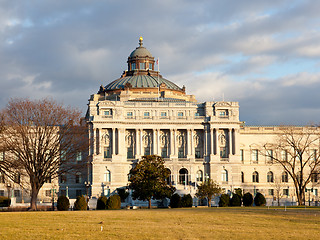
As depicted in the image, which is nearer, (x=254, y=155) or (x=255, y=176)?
(x=255, y=176)

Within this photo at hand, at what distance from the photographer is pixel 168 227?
49875mm

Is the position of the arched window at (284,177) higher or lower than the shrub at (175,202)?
higher

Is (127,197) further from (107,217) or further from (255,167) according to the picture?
→ (107,217)

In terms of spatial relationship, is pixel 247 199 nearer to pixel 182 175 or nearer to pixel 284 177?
pixel 182 175

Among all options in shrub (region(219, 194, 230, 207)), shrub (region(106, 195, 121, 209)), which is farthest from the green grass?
Result: shrub (region(219, 194, 230, 207))

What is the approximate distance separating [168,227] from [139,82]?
103782mm

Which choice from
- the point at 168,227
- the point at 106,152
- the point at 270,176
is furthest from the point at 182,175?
the point at 168,227

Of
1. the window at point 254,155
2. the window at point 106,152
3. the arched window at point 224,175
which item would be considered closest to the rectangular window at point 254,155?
the window at point 254,155

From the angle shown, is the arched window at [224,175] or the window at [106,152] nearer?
the window at [106,152]

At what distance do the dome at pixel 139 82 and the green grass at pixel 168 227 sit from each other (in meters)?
90.4

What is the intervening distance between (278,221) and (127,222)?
14.0 metres

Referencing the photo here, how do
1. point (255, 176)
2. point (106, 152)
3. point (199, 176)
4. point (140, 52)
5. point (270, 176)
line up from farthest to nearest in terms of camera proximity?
1. point (140, 52)
2. point (270, 176)
3. point (255, 176)
4. point (199, 176)
5. point (106, 152)

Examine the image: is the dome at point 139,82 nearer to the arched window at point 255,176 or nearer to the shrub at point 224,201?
the arched window at point 255,176

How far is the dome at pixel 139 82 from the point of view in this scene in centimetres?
15100
